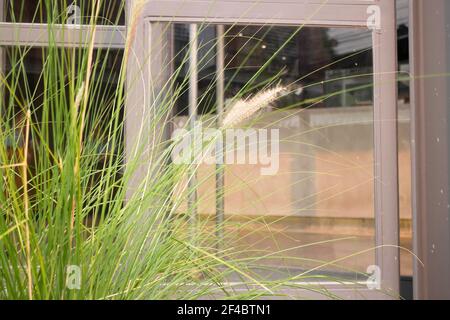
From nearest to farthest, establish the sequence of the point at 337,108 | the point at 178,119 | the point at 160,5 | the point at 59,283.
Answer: the point at 59,283 < the point at 160,5 < the point at 178,119 < the point at 337,108

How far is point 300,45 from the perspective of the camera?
9.93 ft

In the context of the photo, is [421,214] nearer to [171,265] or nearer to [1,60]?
[171,265]

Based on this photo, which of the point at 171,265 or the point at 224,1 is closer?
the point at 171,265

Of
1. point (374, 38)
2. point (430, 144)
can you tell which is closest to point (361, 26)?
point (374, 38)

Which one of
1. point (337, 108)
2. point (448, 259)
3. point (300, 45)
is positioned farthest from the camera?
point (337, 108)

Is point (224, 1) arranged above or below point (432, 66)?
Result: above

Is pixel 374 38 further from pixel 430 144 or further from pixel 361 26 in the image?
pixel 430 144

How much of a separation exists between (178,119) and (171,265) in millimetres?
1318

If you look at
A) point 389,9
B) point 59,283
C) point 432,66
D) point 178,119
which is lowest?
point 59,283

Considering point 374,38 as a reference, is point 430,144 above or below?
below

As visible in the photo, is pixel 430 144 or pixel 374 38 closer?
pixel 430 144

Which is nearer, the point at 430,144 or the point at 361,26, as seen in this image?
the point at 430,144

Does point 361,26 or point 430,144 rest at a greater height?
point 361,26
